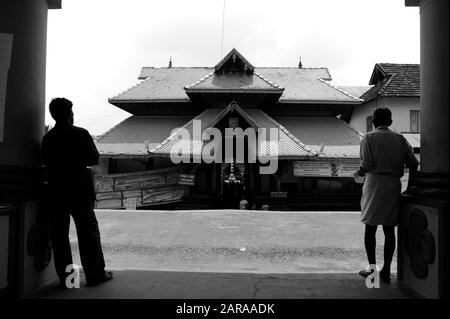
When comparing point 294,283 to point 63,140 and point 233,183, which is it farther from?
point 233,183

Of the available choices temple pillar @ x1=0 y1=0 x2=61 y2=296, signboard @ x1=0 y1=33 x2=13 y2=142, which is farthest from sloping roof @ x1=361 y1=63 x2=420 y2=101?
signboard @ x1=0 y1=33 x2=13 y2=142

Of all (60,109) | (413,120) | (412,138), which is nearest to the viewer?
(60,109)

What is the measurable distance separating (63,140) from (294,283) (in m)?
2.50

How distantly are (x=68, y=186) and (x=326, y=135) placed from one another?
48.9 feet

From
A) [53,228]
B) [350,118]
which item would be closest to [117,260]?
[53,228]

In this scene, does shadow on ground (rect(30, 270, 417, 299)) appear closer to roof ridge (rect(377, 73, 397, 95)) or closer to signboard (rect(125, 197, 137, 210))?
signboard (rect(125, 197, 137, 210))

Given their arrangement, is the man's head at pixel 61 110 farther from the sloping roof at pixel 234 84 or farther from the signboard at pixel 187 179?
the sloping roof at pixel 234 84

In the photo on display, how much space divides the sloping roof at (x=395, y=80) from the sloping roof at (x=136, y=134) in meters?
12.2

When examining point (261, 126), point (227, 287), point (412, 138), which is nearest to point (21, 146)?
point (227, 287)

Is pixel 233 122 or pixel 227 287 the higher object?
pixel 233 122

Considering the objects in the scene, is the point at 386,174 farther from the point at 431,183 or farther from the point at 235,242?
the point at 235,242

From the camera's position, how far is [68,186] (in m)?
3.21

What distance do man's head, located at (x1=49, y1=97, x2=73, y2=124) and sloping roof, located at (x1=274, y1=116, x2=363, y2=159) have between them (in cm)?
1265

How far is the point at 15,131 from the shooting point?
3.05 meters
